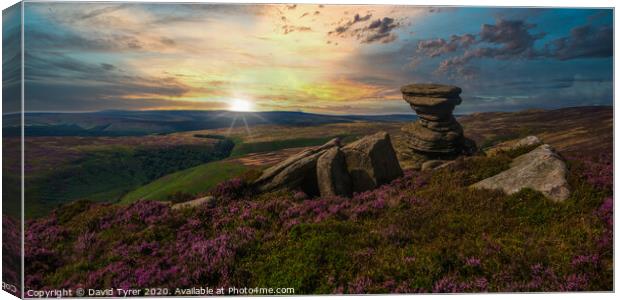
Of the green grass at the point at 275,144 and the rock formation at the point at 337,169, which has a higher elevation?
the green grass at the point at 275,144

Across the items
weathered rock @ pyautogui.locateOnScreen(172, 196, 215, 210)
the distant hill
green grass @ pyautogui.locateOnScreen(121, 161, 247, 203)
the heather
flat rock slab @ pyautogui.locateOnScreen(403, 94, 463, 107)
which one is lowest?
the heather

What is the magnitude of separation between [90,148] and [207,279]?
607cm

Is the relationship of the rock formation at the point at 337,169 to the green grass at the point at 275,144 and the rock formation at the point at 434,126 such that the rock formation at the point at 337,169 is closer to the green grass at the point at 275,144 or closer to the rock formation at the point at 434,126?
the green grass at the point at 275,144

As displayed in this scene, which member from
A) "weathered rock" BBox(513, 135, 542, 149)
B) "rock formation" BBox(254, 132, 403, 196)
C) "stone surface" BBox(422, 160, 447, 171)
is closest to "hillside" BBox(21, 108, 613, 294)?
"rock formation" BBox(254, 132, 403, 196)

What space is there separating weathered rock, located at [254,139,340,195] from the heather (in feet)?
3.28

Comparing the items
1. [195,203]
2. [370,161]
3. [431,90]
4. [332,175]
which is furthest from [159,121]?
[431,90]

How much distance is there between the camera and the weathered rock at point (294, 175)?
16875mm

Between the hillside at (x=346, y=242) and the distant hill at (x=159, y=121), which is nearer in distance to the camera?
the hillside at (x=346, y=242)

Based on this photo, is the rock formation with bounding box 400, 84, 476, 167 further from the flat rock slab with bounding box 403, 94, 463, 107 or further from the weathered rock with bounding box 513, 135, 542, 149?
the weathered rock with bounding box 513, 135, 542, 149

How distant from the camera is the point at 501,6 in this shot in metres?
15.8

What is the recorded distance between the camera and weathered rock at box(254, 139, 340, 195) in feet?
55.4

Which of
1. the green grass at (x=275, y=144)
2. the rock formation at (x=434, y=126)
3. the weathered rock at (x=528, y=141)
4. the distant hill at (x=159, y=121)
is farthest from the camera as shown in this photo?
the weathered rock at (x=528, y=141)

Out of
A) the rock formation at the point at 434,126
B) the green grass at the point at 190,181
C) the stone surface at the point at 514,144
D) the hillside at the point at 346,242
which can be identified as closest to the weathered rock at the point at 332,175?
the hillside at the point at 346,242

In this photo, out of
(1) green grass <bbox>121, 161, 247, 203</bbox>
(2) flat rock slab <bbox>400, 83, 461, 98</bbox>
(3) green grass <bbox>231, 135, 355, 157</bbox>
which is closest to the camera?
(1) green grass <bbox>121, 161, 247, 203</bbox>
